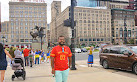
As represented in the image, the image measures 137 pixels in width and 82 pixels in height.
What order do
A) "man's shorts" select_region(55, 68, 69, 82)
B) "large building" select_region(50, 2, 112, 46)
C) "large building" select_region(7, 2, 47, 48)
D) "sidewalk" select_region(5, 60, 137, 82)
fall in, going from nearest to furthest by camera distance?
"man's shorts" select_region(55, 68, 69, 82), "sidewalk" select_region(5, 60, 137, 82), "large building" select_region(7, 2, 47, 48), "large building" select_region(50, 2, 112, 46)

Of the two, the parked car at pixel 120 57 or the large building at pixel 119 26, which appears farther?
the large building at pixel 119 26

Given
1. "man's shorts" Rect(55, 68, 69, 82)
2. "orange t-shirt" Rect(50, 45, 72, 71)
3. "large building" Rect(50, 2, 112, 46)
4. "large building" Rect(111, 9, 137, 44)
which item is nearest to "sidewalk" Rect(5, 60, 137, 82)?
"man's shorts" Rect(55, 68, 69, 82)

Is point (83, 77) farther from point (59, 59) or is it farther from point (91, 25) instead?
point (91, 25)

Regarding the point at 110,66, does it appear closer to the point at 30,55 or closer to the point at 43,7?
the point at 30,55

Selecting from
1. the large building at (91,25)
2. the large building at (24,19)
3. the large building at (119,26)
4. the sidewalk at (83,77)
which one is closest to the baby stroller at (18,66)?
the sidewalk at (83,77)

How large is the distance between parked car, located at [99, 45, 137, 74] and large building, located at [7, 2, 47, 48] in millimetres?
107348

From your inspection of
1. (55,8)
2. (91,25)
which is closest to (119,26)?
(91,25)

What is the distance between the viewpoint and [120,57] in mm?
10336

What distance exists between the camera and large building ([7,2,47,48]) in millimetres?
116000

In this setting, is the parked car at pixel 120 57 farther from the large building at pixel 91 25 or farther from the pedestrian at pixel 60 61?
the large building at pixel 91 25

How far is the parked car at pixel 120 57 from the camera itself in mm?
9539

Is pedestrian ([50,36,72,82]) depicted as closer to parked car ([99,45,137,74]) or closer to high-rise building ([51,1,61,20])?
parked car ([99,45,137,74])

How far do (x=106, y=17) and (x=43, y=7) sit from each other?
47.9 metres

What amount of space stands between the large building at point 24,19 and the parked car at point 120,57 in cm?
10735
